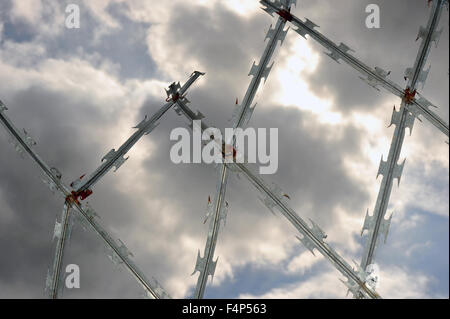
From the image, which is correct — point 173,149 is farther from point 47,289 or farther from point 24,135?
point 47,289

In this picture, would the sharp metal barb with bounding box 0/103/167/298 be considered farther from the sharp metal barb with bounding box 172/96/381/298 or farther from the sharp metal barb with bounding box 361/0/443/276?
the sharp metal barb with bounding box 361/0/443/276

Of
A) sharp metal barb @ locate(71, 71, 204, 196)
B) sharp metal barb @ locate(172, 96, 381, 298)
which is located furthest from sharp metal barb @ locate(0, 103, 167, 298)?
sharp metal barb @ locate(172, 96, 381, 298)

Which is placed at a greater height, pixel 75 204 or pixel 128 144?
pixel 128 144

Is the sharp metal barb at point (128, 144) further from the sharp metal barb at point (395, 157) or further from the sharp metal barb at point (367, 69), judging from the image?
the sharp metal barb at point (395, 157)

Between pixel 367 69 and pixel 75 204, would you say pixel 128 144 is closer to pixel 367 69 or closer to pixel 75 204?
pixel 75 204

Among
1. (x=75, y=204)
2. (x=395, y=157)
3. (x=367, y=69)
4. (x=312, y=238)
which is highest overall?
(x=367, y=69)

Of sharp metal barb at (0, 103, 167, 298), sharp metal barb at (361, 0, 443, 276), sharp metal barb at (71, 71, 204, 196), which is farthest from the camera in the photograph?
sharp metal barb at (71, 71, 204, 196)

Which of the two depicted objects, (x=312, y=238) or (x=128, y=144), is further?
(x=128, y=144)

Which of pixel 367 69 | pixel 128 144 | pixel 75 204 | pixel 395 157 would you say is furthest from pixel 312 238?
pixel 75 204

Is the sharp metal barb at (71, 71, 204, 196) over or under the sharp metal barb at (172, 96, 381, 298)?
over

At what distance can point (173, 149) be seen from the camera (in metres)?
12.0

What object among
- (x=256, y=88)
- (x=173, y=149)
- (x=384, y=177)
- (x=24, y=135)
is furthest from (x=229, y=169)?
(x=24, y=135)
